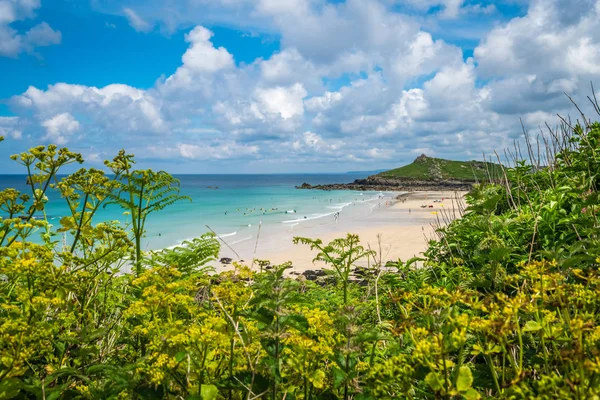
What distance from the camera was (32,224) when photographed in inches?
111

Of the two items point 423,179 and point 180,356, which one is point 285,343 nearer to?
point 180,356

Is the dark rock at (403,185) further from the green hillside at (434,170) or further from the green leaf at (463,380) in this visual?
the green leaf at (463,380)

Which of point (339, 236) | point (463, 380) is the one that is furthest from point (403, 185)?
point (463, 380)

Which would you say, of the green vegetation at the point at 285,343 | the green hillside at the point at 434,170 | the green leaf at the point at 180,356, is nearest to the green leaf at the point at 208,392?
the green vegetation at the point at 285,343

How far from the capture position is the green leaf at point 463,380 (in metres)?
1.49

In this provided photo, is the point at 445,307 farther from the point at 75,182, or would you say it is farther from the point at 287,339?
the point at 75,182

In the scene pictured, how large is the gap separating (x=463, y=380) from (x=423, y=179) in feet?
379

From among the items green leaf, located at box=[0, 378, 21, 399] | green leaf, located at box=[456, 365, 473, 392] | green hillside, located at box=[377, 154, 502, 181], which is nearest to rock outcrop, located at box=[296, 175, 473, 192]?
green hillside, located at box=[377, 154, 502, 181]

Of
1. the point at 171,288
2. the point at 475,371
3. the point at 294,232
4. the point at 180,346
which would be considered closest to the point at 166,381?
the point at 180,346

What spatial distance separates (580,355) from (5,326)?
242 cm

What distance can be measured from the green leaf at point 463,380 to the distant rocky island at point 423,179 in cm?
9213

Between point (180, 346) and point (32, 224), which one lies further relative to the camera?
point (32, 224)

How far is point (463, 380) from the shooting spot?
1.52m

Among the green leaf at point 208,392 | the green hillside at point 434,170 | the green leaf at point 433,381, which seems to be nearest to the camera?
the green leaf at point 433,381
